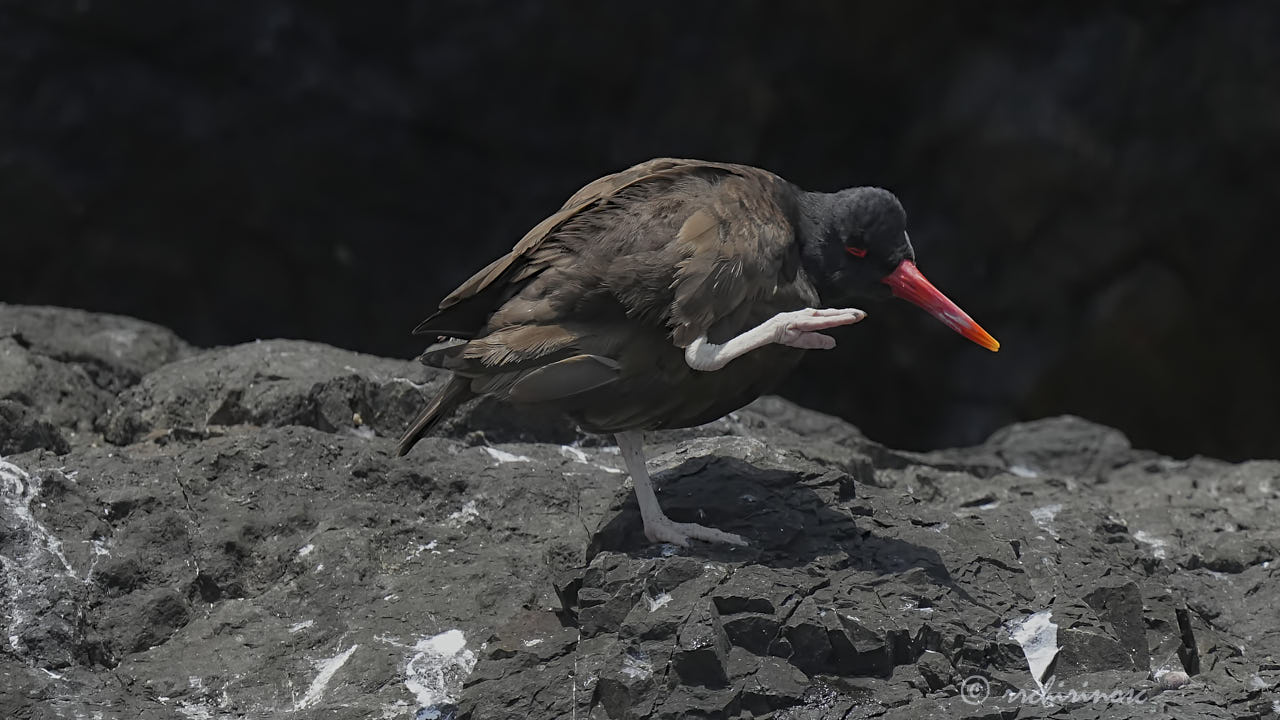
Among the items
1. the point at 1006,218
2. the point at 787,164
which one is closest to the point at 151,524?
the point at 787,164

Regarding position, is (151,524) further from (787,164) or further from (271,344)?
(787,164)

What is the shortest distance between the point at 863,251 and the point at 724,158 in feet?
18.9

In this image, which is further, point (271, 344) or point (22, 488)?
point (271, 344)

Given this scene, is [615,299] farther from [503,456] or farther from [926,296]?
[503,456]

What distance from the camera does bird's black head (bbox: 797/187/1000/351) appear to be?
5422 millimetres

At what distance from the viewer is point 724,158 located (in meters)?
11.1

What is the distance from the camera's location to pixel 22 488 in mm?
5141

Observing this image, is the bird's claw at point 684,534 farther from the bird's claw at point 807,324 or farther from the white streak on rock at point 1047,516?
the white streak on rock at point 1047,516

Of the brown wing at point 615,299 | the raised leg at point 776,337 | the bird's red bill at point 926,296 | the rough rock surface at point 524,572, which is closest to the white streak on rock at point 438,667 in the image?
the rough rock surface at point 524,572

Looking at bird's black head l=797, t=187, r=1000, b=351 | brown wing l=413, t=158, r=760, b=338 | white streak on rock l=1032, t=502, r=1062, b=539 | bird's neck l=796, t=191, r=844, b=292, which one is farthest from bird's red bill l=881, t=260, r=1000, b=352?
brown wing l=413, t=158, r=760, b=338

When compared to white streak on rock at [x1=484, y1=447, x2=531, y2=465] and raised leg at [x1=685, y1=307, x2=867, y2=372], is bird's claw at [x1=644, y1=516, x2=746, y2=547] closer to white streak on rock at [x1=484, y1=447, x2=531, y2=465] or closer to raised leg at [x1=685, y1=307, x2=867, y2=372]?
raised leg at [x1=685, y1=307, x2=867, y2=372]

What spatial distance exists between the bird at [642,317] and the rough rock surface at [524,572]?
0.46 metres

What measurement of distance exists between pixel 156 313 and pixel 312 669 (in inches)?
277

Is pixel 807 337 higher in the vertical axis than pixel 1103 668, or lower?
higher
